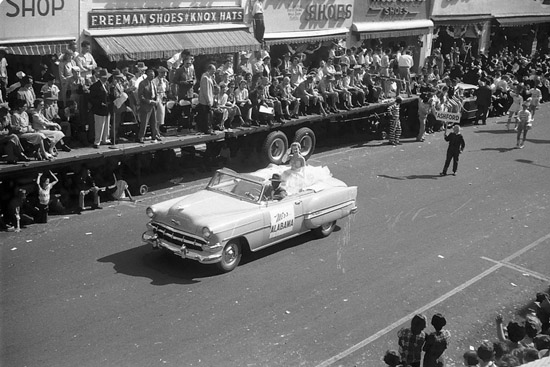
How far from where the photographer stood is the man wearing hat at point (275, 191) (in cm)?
1367

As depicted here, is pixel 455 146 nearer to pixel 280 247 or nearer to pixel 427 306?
pixel 280 247

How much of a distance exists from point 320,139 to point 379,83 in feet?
8.99

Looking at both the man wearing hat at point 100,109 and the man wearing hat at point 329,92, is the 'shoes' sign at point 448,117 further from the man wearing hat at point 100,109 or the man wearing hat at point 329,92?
the man wearing hat at point 100,109

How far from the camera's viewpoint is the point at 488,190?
1900 cm

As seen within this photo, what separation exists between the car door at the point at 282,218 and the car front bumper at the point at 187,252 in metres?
1.24

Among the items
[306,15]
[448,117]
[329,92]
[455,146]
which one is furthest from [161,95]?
[306,15]

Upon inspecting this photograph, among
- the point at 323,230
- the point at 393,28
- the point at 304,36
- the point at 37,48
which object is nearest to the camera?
Result: the point at 323,230

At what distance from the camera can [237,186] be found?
45.9 ft

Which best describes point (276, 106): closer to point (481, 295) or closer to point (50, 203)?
Result: point (50, 203)

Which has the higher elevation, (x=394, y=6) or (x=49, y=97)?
(x=394, y=6)

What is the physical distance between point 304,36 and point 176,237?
15133mm

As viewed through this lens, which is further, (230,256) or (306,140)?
(306,140)

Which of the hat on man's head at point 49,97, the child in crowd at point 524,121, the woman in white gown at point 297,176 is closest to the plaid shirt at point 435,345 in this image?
the woman in white gown at point 297,176

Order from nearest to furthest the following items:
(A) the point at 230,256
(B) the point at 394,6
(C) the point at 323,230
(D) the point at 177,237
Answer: (D) the point at 177,237, (A) the point at 230,256, (C) the point at 323,230, (B) the point at 394,6
